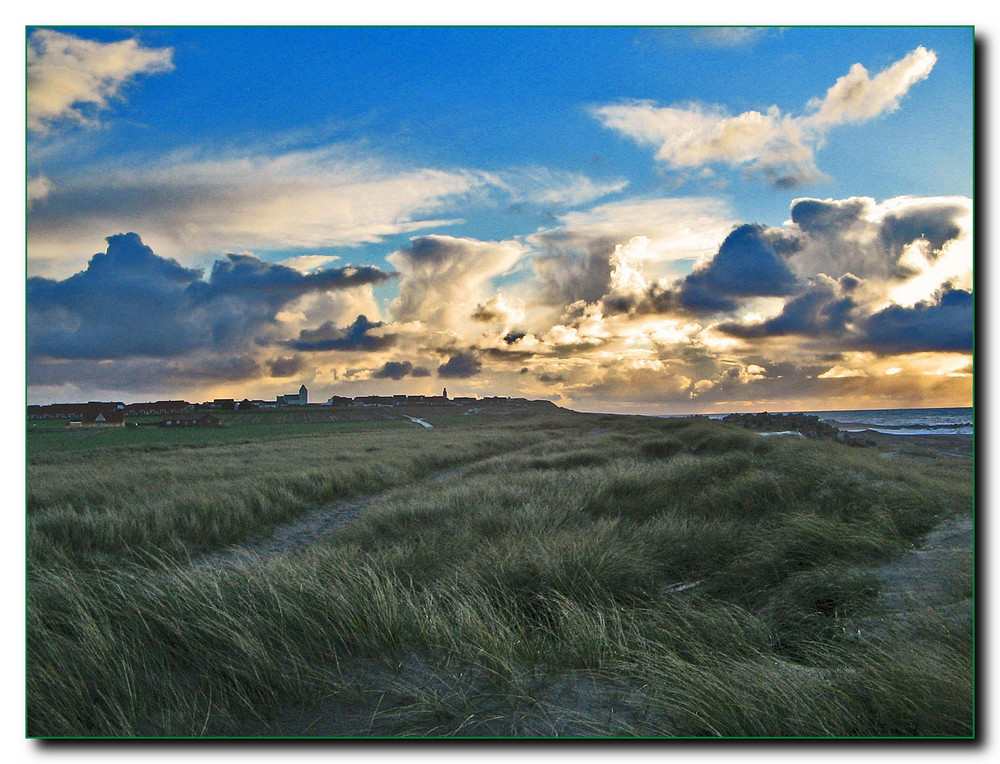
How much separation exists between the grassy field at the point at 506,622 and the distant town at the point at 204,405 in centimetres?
32

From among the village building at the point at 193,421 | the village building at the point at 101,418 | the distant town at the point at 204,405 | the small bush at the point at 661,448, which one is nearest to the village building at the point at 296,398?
the distant town at the point at 204,405

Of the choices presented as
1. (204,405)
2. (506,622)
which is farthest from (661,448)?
(506,622)

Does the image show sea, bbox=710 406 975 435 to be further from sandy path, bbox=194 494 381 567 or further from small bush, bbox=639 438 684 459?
small bush, bbox=639 438 684 459

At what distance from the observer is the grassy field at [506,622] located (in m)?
2.82

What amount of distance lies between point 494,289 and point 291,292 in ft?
6.13

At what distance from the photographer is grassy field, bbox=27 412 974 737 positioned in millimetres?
2824

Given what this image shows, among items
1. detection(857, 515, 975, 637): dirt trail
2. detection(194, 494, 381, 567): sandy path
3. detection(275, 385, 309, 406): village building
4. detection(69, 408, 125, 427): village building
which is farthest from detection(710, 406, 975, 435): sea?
detection(69, 408, 125, 427): village building

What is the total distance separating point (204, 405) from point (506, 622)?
4.29 meters

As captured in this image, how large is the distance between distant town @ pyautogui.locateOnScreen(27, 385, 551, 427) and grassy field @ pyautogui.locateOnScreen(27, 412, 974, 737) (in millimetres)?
320

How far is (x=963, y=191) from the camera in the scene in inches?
168

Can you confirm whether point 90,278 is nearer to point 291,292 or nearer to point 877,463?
point 291,292

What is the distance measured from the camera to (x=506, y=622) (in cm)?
376

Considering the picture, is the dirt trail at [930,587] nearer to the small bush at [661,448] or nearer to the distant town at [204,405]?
the distant town at [204,405]

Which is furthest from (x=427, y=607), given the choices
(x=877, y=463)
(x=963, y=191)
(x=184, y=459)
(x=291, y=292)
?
(x=184, y=459)
